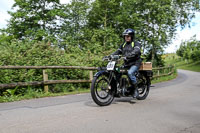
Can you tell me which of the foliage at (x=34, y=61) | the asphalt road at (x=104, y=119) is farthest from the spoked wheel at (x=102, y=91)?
the foliage at (x=34, y=61)

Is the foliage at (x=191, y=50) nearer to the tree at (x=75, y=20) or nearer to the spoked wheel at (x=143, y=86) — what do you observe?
A: the tree at (x=75, y=20)

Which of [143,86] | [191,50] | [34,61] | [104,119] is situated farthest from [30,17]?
[191,50]

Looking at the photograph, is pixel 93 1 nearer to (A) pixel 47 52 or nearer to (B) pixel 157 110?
(A) pixel 47 52

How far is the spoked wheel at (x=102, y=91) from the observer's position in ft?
18.4

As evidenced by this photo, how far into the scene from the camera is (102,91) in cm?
591

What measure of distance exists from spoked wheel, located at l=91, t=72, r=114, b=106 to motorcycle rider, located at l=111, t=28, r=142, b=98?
75 cm

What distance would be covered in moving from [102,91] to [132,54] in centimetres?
138

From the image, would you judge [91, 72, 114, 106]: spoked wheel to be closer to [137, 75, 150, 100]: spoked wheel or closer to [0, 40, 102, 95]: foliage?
[137, 75, 150, 100]: spoked wheel

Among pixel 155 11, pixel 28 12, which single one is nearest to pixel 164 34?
pixel 155 11

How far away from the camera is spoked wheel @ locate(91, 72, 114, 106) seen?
560 centimetres

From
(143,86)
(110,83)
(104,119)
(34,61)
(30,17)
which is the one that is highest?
(30,17)

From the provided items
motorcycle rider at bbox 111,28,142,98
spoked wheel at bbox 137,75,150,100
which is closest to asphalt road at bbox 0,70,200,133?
motorcycle rider at bbox 111,28,142,98

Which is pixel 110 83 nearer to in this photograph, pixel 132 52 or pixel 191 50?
pixel 132 52

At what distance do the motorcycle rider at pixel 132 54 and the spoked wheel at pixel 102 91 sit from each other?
749mm
